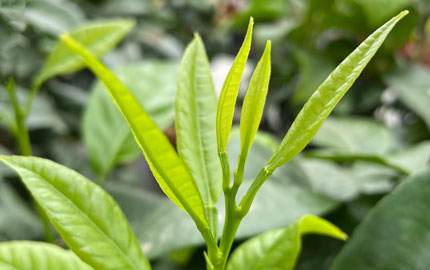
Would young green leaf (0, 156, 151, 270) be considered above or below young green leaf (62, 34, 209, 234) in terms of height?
below

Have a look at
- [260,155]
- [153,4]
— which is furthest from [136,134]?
[153,4]

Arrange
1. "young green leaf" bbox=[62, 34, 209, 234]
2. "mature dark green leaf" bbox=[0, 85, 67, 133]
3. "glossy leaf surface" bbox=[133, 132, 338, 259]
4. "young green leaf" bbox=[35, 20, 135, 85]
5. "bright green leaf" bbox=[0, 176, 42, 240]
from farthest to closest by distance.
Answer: "mature dark green leaf" bbox=[0, 85, 67, 133] < "bright green leaf" bbox=[0, 176, 42, 240] < "young green leaf" bbox=[35, 20, 135, 85] < "glossy leaf surface" bbox=[133, 132, 338, 259] < "young green leaf" bbox=[62, 34, 209, 234]

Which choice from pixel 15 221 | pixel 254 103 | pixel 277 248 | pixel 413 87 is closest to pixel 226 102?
pixel 254 103

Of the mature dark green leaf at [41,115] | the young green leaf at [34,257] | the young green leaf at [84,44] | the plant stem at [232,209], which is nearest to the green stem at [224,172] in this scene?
the plant stem at [232,209]

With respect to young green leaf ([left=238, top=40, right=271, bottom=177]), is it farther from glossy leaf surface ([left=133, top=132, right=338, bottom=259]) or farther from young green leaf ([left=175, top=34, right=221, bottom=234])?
glossy leaf surface ([left=133, top=132, right=338, bottom=259])

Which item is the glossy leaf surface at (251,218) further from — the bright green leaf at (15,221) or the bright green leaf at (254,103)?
the bright green leaf at (15,221)

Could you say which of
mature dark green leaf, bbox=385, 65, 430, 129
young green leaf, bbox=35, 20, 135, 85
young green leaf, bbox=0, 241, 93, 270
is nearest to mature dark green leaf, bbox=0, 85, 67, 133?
young green leaf, bbox=35, 20, 135, 85

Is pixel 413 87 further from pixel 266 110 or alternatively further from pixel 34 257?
pixel 34 257
